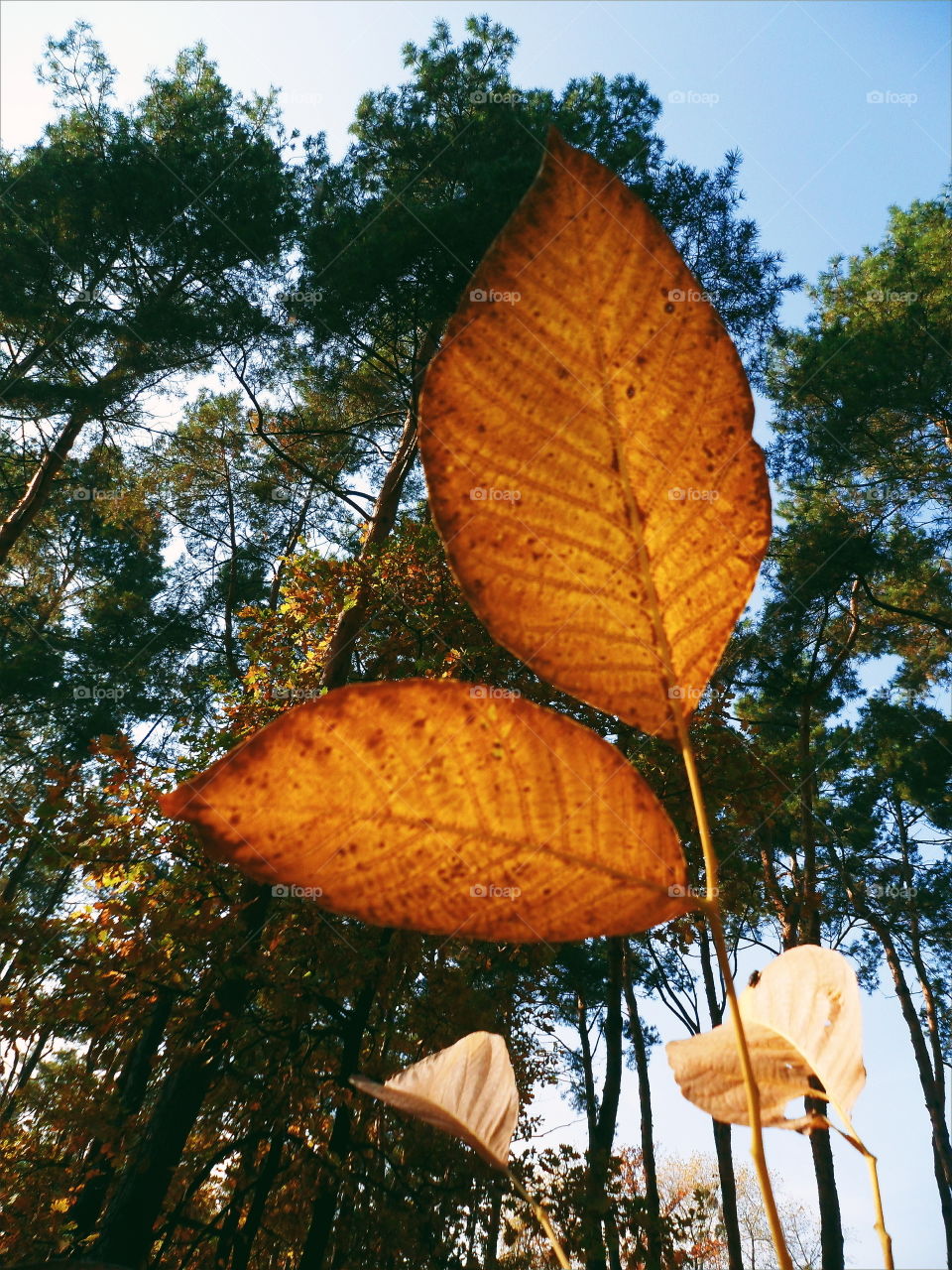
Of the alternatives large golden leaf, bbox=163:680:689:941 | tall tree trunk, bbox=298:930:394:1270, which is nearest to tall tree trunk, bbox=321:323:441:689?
tall tree trunk, bbox=298:930:394:1270

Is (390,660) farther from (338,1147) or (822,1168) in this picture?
(822,1168)

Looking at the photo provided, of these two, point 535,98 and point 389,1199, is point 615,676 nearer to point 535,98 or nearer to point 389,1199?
point 389,1199

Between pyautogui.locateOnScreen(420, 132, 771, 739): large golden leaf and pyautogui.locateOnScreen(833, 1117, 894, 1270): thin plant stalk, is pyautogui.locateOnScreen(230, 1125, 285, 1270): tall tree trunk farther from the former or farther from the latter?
pyautogui.locateOnScreen(420, 132, 771, 739): large golden leaf

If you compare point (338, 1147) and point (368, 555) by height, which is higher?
point (368, 555)

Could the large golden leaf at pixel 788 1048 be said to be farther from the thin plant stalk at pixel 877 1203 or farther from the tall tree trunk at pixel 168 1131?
the tall tree trunk at pixel 168 1131

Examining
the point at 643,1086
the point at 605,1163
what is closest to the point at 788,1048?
the point at 605,1163
